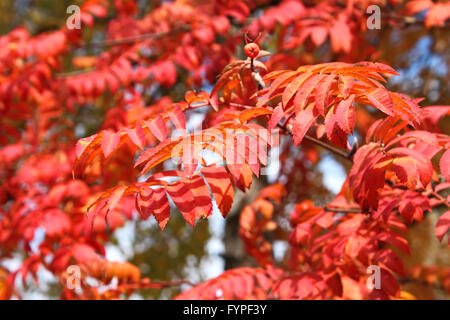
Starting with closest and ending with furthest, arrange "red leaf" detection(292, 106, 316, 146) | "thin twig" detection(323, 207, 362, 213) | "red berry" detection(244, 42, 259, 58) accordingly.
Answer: "red leaf" detection(292, 106, 316, 146) < "red berry" detection(244, 42, 259, 58) < "thin twig" detection(323, 207, 362, 213)

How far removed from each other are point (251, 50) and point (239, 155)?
43 cm

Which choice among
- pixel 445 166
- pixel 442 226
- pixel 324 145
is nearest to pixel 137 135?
pixel 324 145

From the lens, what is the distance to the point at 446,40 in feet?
22.8

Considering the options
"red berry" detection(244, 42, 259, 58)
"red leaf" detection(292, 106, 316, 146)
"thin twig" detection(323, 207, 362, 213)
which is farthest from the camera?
"thin twig" detection(323, 207, 362, 213)

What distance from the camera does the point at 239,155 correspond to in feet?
4.00

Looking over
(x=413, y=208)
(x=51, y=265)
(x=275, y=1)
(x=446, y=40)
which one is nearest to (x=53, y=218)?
(x=51, y=265)

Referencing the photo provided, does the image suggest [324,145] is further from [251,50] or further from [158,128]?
[158,128]

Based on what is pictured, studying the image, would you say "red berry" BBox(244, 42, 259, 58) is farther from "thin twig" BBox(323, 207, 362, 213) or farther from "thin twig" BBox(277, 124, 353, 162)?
"thin twig" BBox(323, 207, 362, 213)

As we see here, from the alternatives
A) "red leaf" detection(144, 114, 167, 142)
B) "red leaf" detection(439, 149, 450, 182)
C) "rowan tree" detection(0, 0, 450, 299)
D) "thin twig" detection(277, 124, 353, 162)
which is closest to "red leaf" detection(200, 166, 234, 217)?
"rowan tree" detection(0, 0, 450, 299)

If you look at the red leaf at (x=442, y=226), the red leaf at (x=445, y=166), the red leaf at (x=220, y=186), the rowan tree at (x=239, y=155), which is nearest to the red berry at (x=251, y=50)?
the rowan tree at (x=239, y=155)

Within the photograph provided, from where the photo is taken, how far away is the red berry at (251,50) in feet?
4.65

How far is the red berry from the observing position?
1417mm

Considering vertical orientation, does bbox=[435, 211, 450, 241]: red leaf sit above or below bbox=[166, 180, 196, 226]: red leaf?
below

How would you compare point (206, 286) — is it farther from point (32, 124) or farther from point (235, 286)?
point (32, 124)
